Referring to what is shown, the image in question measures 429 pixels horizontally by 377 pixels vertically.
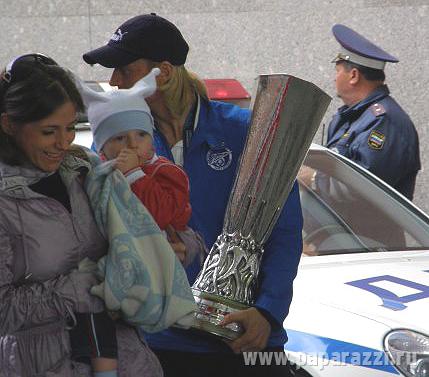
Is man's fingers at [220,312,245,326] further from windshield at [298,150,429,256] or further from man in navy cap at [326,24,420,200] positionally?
man in navy cap at [326,24,420,200]

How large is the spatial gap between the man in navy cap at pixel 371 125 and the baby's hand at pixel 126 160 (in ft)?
9.68

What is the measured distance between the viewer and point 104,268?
6.47ft

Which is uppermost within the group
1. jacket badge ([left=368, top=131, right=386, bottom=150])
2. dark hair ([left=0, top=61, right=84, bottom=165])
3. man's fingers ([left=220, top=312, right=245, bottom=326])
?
dark hair ([left=0, top=61, right=84, bottom=165])

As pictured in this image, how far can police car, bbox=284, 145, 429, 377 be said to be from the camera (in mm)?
3035

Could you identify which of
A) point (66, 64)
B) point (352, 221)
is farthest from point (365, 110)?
point (66, 64)

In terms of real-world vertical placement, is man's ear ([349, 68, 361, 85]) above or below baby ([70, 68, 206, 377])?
below

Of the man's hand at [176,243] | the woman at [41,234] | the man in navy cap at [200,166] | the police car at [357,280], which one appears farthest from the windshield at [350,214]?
the woman at [41,234]

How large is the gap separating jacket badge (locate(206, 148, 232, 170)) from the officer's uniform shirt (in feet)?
8.14

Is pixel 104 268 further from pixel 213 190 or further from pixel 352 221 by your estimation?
pixel 352 221

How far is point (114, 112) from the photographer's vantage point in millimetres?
2113

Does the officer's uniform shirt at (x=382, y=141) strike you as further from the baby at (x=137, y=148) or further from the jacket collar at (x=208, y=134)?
the baby at (x=137, y=148)

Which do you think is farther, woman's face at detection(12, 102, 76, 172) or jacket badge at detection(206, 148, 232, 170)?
jacket badge at detection(206, 148, 232, 170)

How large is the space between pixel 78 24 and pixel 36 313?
600 centimetres

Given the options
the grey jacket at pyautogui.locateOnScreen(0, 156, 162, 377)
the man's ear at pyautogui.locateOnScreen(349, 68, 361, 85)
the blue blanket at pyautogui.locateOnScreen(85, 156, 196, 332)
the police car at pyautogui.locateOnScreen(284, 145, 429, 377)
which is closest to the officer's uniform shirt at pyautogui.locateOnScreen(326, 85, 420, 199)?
the man's ear at pyautogui.locateOnScreen(349, 68, 361, 85)
